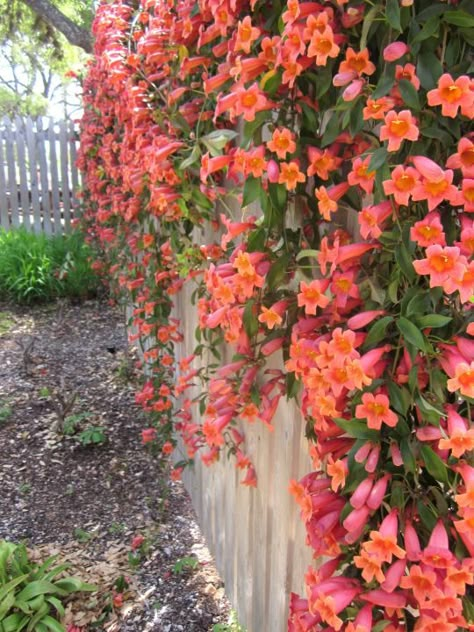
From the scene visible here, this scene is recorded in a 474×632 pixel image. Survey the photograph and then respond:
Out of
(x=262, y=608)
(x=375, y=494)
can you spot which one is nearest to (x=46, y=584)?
(x=262, y=608)

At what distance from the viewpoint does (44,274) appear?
21.6 ft

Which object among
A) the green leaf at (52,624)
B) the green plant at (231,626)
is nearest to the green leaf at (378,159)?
the green plant at (231,626)

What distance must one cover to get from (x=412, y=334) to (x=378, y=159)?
0.88ft

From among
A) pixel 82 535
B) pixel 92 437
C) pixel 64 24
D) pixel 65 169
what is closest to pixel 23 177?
pixel 65 169

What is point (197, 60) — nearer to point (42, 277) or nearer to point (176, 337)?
point (176, 337)

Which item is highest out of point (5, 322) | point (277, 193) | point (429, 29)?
point (429, 29)

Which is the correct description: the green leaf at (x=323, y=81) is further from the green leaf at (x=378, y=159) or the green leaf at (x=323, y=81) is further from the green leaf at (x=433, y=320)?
the green leaf at (x=433, y=320)

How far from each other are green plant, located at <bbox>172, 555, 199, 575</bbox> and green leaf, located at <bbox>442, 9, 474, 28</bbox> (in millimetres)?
2408

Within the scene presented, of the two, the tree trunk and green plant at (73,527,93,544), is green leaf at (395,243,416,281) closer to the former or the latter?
green plant at (73,527,93,544)

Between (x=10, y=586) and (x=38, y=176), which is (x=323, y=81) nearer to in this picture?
(x=10, y=586)

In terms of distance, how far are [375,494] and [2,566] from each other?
1.96m

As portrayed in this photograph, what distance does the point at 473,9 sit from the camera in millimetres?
885

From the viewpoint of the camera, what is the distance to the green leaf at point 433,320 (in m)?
0.90

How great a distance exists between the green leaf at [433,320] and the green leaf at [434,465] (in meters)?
0.20
